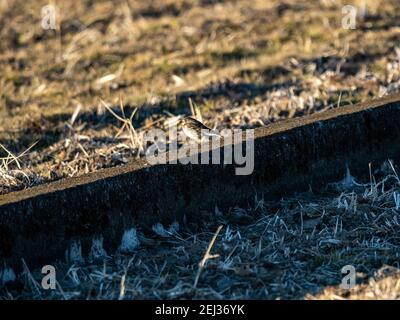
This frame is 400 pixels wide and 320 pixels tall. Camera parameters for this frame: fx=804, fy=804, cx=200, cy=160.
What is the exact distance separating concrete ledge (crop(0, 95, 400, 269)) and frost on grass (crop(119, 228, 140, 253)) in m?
0.04

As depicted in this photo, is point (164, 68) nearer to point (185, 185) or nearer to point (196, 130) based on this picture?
point (196, 130)

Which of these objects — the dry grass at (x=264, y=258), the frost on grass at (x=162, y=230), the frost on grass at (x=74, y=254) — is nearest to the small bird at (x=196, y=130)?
the dry grass at (x=264, y=258)

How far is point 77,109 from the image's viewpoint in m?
7.17

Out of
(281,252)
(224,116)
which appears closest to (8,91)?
(224,116)

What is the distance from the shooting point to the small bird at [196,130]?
599cm

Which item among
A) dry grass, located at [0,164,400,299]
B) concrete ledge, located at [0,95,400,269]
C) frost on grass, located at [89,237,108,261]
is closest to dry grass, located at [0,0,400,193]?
concrete ledge, located at [0,95,400,269]

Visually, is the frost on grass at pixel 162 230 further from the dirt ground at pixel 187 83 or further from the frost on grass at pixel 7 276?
the frost on grass at pixel 7 276

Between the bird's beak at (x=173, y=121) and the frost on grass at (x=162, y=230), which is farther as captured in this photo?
the bird's beak at (x=173, y=121)

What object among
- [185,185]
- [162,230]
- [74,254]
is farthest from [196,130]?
[74,254]

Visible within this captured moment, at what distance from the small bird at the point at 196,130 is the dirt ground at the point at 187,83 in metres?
0.43

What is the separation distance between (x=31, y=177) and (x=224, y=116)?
1997mm

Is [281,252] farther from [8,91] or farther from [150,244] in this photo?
[8,91]

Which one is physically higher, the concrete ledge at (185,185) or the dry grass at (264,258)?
the concrete ledge at (185,185)

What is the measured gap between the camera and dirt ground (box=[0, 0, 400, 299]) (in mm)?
4676
